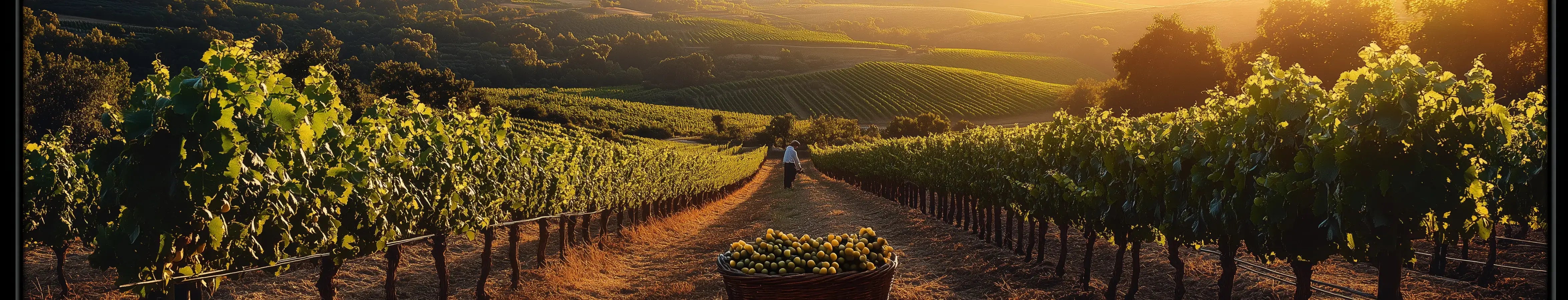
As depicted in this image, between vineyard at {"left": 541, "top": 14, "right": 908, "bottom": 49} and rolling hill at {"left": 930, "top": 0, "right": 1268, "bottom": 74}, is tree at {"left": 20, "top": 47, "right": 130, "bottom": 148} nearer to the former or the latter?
vineyard at {"left": 541, "top": 14, "right": 908, "bottom": 49}

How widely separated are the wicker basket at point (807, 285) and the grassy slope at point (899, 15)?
15628 cm

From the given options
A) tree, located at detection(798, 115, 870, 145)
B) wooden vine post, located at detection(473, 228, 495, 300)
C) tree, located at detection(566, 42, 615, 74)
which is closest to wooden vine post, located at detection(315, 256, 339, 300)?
wooden vine post, located at detection(473, 228, 495, 300)

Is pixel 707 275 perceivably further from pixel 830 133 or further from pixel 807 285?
pixel 830 133

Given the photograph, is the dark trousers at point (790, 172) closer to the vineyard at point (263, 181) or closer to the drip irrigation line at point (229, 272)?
the vineyard at point (263, 181)

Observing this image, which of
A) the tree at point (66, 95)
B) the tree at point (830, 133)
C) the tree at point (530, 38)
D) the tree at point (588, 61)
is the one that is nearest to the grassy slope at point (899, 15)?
the tree at point (588, 61)

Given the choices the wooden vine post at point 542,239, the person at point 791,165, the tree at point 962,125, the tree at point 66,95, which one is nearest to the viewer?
the wooden vine post at point 542,239

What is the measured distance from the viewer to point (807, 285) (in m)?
4.55

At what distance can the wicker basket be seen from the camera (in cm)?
455

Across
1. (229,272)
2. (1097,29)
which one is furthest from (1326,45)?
(1097,29)

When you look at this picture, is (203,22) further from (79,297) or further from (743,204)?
(79,297)

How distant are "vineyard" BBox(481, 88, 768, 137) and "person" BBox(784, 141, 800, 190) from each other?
3382cm

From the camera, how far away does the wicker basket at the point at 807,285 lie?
4.55m

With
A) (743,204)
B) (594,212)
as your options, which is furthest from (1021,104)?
(594,212)

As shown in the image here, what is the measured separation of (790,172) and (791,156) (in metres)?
1.05
